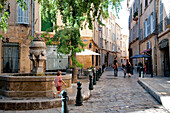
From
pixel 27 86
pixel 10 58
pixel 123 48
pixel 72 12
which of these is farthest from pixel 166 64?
pixel 123 48

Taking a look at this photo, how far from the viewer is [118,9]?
11.1m

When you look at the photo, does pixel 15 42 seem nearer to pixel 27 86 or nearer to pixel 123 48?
pixel 27 86

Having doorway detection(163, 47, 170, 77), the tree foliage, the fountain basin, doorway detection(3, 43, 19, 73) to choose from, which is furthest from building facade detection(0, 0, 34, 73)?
doorway detection(163, 47, 170, 77)

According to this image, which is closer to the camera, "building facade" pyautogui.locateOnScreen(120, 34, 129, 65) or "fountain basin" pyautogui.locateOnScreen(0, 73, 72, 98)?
"fountain basin" pyautogui.locateOnScreen(0, 73, 72, 98)

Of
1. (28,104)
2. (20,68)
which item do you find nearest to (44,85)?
(28,104)

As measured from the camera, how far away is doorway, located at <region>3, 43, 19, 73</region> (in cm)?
1856

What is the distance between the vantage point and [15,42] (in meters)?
19.1

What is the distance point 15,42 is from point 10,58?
157 centimetres

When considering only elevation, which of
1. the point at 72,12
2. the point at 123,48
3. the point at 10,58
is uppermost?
the point at 123,48

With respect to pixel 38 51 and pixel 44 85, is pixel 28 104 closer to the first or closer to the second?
pixel 44 85

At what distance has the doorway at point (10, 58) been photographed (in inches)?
731

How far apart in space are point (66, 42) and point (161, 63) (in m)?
9.92

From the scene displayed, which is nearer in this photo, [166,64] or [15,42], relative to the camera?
[166,64]

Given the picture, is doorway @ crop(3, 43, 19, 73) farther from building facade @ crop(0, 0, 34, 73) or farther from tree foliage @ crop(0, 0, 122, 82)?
tree foliage @ crop(0, 0, 122, 82)
